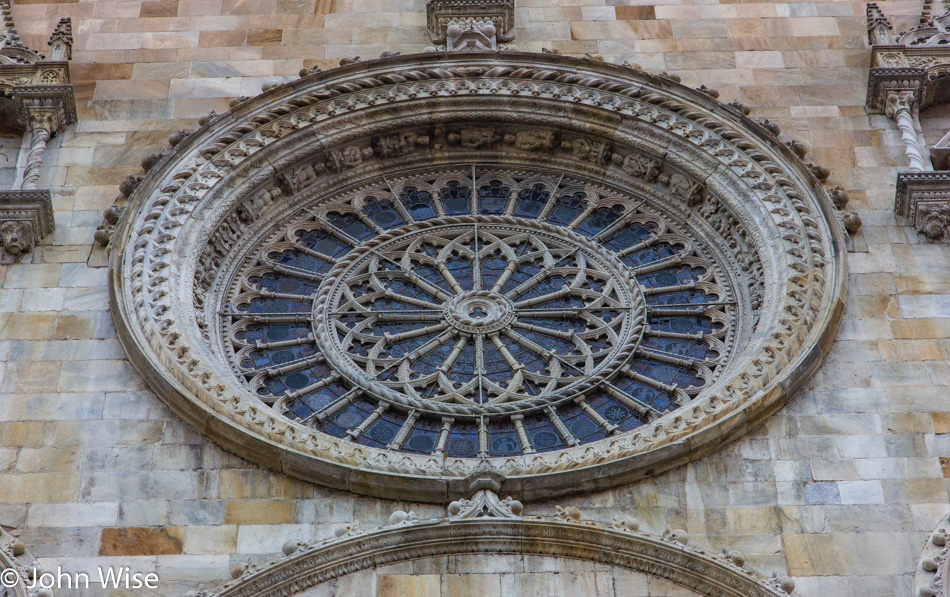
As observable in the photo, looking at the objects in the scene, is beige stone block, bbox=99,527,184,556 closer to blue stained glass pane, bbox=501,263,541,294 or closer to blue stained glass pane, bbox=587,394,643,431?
blue stained glass pane, bbox=587,394,643,431

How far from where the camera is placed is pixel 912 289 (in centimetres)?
2002

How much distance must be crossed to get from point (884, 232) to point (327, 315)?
20.4ft

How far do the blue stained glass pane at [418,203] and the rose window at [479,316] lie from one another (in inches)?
0.9

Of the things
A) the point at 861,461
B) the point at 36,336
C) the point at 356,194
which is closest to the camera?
the point at 861,461

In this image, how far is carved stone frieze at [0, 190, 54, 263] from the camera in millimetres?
20516

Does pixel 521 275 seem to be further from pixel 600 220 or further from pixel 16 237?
pixel 16 237

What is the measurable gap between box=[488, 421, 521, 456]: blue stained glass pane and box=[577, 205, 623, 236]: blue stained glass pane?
11.8ft

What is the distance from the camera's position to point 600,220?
72.5 ft

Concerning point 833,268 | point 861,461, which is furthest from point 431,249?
point 861,461

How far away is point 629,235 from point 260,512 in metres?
6.39

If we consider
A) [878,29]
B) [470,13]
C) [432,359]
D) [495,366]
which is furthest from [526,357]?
[878,29]

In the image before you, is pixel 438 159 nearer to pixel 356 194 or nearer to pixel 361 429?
pixel 356 194

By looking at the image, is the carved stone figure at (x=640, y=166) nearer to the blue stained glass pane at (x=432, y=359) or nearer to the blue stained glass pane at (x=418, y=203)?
the blue stained glass pane at (x=418, y=203)

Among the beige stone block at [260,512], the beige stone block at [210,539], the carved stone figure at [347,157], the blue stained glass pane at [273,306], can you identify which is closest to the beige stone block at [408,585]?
the beige stone block at [260,512]
